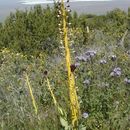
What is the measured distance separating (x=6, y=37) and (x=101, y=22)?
140 inches

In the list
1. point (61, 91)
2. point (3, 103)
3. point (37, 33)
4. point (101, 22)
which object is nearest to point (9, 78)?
point (3, 103)

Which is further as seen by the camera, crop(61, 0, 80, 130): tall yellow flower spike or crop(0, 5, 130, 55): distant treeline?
crop(0, 5, 130, 55): distant treeline

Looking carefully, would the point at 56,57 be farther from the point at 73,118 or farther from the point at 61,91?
the point at 73,118

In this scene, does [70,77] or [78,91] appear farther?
[78,91]

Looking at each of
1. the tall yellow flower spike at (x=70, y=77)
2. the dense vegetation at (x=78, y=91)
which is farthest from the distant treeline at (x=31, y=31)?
the tall yellow flower spike at (x=70, y=77)

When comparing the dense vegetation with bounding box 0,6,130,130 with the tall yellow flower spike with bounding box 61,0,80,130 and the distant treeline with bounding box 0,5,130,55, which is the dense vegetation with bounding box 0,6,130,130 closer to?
the tall yellow flower spike with bounding box 61,0,80,130

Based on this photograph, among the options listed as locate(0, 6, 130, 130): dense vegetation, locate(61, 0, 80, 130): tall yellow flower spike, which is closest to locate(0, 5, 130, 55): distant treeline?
locate(0, 6, 130, 130): dense vegetation

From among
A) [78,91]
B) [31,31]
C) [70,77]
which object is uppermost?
[70,77]

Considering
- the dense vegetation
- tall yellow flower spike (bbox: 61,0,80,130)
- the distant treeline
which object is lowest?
the distant treeline

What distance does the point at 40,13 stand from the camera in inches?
412

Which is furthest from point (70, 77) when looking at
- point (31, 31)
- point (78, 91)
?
point (31, 31)

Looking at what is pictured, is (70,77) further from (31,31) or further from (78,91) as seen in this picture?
(31,31)

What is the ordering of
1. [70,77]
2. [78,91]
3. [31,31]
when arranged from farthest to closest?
[31,31]
[78,91]
[70,77]

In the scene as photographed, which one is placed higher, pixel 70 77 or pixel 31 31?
pixel 70 77
